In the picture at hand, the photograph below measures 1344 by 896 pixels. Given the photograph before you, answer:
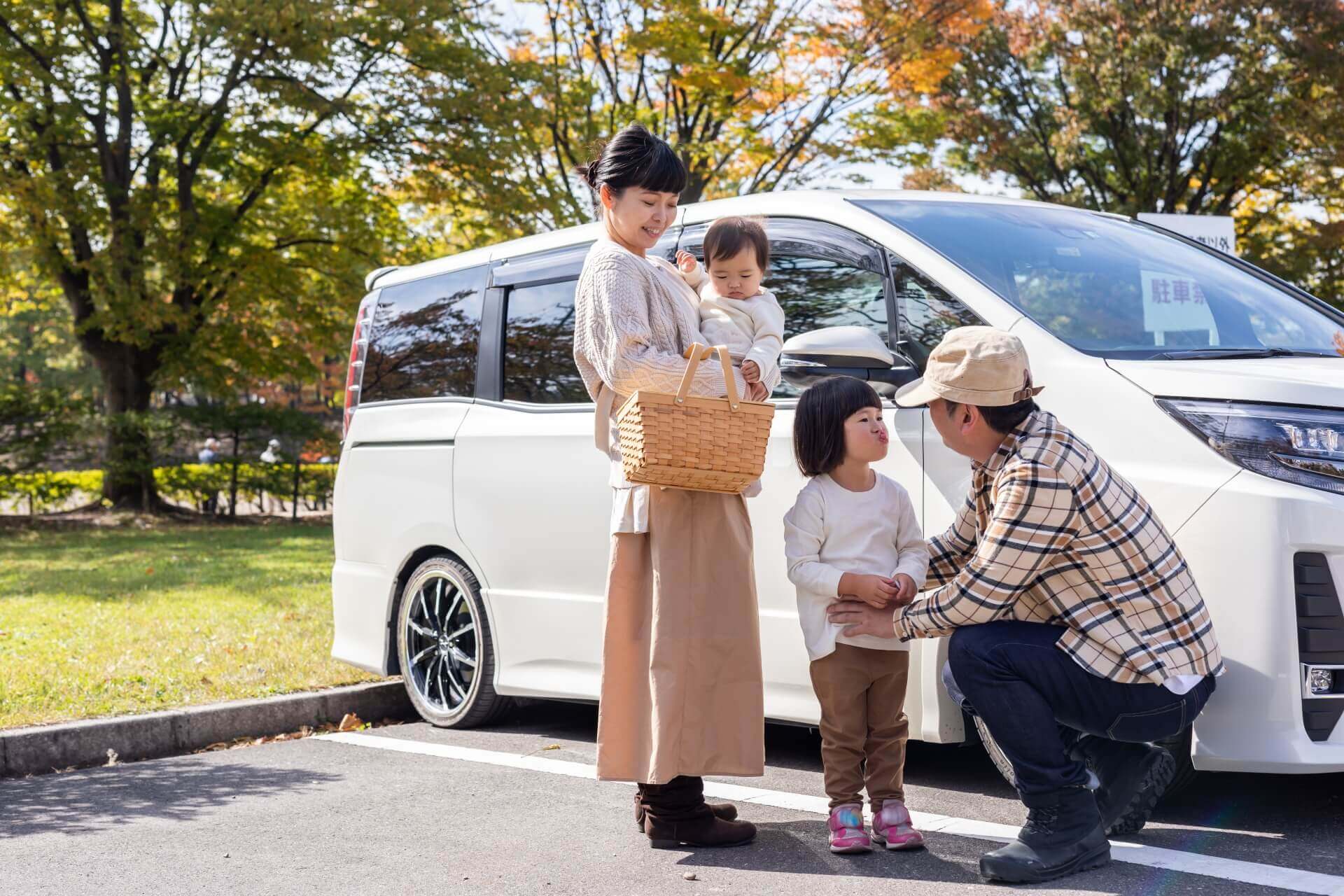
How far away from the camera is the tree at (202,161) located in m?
18.8

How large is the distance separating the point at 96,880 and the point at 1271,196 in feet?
74.8

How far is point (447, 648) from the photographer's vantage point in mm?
5949

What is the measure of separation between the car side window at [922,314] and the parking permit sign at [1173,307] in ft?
1.86

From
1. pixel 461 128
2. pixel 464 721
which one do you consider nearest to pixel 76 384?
pixel 461 128

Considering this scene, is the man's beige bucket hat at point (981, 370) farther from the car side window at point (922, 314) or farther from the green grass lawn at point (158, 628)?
the green grass lawn at point (158, 628)

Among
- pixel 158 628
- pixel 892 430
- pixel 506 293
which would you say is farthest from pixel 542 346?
pixel 158 628

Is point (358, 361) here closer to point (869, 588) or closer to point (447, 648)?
point (447, 648)

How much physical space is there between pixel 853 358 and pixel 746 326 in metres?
0.39

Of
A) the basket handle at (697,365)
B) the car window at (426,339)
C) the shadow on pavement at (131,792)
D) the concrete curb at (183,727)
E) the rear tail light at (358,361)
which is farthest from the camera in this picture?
the rear tail light at (358,361)

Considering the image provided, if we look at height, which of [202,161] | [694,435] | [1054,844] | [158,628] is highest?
[202,161]

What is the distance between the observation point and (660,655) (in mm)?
3771

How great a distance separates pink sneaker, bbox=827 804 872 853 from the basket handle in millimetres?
1122

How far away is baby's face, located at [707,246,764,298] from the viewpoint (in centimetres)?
377

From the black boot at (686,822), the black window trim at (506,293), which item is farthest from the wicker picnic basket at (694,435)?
the black window trim at (506,293)
